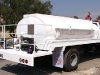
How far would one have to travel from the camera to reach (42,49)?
6973 mm

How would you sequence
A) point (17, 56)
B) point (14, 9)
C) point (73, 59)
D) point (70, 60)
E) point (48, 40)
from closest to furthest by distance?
point (17, 56), point (48, 40), point (70, 60), point (73, 59), point (14, 9)

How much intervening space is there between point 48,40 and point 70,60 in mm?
1357

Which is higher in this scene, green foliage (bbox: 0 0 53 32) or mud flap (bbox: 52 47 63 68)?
green foliage (bbox: 0 0 53 32)

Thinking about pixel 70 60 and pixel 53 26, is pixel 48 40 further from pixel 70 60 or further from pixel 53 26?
pixel 70 60

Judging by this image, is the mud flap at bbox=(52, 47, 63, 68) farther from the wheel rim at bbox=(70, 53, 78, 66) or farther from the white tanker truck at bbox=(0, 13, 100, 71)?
the wheel rim at bbox=(70, 53, 78, 66)

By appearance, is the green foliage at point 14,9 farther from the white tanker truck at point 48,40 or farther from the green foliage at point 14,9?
the white tanker truck at point 48,40

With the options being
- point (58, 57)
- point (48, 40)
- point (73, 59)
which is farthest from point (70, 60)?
point (48, 40)

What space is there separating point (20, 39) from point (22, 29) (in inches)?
18.3

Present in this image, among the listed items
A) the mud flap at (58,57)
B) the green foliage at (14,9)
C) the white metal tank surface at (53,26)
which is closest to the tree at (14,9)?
the green foliage at (14,9)

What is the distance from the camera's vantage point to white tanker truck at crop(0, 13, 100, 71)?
660 centimetres

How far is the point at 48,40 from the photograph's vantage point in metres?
6.88

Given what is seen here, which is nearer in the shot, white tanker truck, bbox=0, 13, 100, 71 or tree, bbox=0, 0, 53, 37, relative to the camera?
white tanker truck, bbox=0, 13, 100, 71

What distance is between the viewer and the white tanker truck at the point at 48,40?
660 cm

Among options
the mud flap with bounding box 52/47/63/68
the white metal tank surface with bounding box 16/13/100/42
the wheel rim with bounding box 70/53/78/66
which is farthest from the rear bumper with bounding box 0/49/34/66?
the wheel rim with bounding box 70/53/78/66
